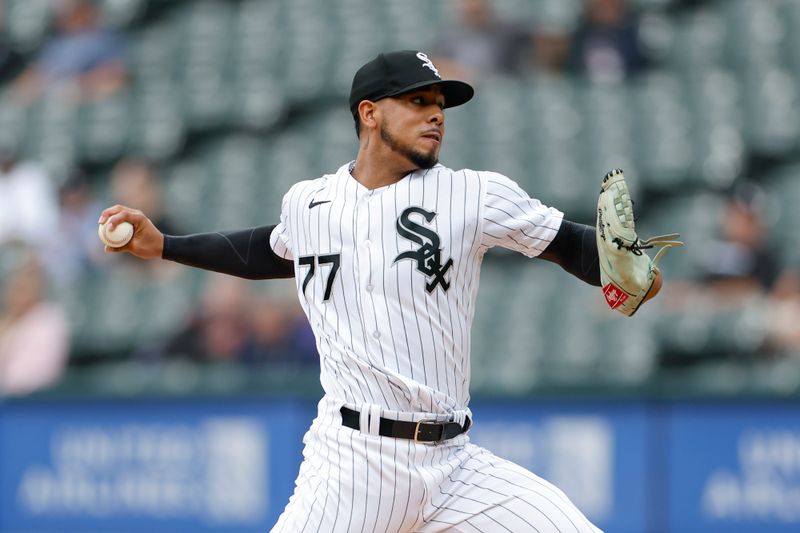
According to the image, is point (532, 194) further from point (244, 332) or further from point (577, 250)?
point (577, 250)

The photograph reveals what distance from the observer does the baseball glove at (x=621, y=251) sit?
3645 millimetres

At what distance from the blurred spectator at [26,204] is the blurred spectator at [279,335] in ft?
7.62

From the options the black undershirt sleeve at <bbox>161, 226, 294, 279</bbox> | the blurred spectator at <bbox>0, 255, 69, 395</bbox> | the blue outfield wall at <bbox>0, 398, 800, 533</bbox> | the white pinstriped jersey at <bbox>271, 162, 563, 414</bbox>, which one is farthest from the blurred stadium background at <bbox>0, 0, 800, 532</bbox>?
the white pinstriped jersey at <bbox>271, 162, 563, 414</bbox>

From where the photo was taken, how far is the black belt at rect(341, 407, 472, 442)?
12.2 ft

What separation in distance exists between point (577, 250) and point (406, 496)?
0.84 m

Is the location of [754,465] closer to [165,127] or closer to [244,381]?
[244,381]

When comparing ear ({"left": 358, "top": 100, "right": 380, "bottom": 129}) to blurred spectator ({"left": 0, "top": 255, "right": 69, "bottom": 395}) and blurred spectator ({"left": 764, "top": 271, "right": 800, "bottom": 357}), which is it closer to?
blurred spectator ({"left": 764, "top": 271, "right": 800, "bottom": 357})

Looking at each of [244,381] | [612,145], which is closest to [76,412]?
[244,381]

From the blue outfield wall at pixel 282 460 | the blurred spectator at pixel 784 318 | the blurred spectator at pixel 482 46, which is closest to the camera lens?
the blue outfield wall at pixel 282 460

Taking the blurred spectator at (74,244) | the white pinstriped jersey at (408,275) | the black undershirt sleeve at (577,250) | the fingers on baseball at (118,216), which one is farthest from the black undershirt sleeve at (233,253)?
the blurred spectator at (74,244)

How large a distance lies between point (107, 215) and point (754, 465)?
12.6 ft

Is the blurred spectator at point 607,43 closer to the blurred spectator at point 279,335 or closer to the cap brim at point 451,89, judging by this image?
the blurred spectator at point 279,335

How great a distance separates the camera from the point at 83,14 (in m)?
11.4

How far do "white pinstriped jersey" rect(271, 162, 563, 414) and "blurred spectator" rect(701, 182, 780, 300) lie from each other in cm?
441
